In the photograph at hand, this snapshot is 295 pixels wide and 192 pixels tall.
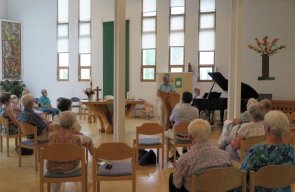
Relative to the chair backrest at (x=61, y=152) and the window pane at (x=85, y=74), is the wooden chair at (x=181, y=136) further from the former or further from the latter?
the window pane at (x=85, y=74)

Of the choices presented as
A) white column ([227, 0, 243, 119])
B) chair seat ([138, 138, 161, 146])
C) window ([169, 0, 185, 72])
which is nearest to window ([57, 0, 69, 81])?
window ([169, 0, 185, 72])

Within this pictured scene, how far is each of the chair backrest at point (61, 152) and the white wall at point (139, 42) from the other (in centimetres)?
952

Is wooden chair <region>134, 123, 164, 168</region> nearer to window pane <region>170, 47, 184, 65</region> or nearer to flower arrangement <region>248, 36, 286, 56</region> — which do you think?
flower arrangement <region>248, 36, 286, 56</region>

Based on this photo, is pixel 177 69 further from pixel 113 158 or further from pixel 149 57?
pixel 113 158

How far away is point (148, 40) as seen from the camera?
1402 centimetres

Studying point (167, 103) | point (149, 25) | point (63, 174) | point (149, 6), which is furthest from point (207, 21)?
point (63, 174)

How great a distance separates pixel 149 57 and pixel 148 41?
626 mm

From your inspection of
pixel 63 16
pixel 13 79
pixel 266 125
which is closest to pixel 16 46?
pixel 13 79

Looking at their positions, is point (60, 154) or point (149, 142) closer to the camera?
point (60, 154)

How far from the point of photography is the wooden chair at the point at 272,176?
2775 millimetres

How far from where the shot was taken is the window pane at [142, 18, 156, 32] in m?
13.9

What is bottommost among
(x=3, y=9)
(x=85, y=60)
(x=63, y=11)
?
(x=85, y=60)

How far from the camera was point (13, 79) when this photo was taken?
53.1 ft

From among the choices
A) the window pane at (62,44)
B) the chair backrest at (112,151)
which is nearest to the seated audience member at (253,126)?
the chair backrest at (112,151)
